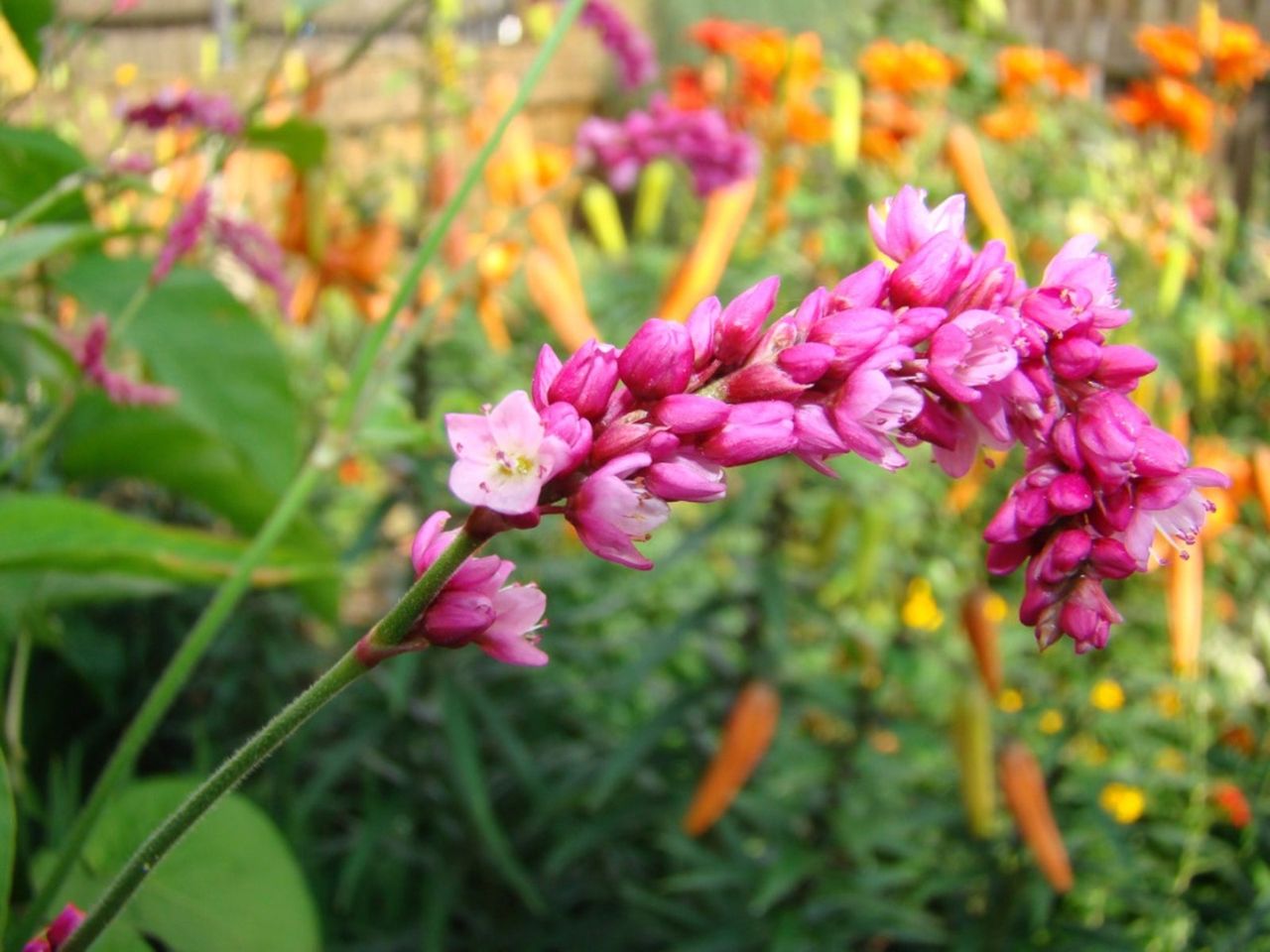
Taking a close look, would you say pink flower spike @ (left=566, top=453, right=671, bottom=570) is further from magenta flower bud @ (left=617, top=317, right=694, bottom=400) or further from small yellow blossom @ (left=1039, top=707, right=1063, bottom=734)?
small yellow blossom @ (left=1039, top=707, right=1063, bottom=734)

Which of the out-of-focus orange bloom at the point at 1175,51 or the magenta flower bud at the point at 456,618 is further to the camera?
the out-of-focus orange bloom at the point at 1175,51

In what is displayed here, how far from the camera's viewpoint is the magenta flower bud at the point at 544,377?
13.2 inches

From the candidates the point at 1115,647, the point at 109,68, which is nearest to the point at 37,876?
the point at 1115,647

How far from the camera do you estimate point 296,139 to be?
84cm

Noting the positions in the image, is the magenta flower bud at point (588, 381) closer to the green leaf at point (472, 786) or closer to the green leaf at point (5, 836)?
the green leaf at point (5, 836)

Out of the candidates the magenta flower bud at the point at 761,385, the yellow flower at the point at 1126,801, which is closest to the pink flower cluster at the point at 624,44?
the yellow flower at the point at 1126,801

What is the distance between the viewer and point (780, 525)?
1.50 meters

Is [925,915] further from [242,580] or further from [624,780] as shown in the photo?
[242,580]

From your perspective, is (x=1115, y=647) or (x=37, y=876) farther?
(x=1115, y=647)

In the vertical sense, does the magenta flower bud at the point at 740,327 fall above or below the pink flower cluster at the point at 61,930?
above

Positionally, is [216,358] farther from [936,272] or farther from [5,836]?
[936,272]

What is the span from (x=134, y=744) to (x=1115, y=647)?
1279 mm

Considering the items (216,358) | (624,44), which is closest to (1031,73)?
(624,44)

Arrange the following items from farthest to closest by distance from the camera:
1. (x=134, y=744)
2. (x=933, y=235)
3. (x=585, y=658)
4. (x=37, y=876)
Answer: (x=585, y=658)
(x=37, y=876)
(x=134, y=744)
(x=933, y=235)
